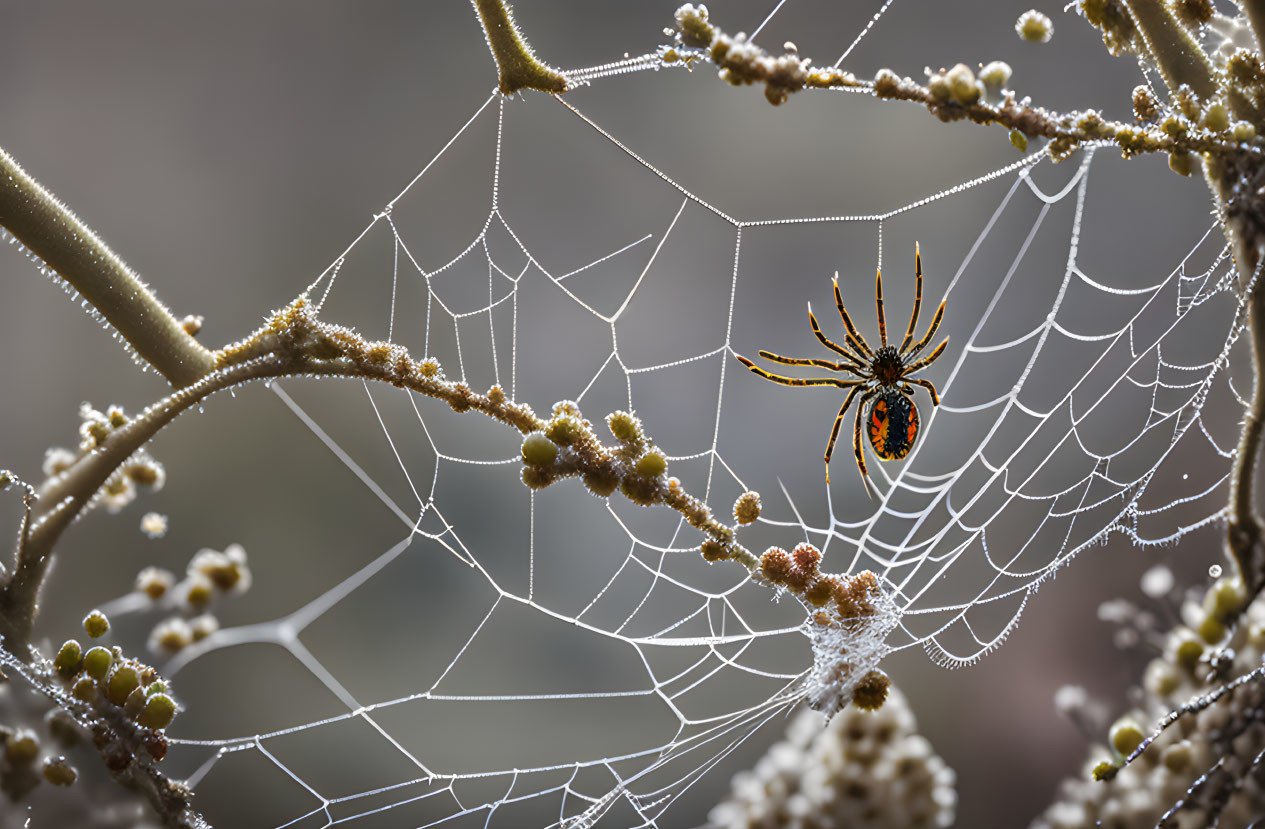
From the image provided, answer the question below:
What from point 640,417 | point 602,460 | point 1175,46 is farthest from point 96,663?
point 1175,46

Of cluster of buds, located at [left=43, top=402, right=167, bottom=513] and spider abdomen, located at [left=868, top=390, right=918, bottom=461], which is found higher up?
spider abdomen, located at [left=868, top=390, right=918, bottom=461]

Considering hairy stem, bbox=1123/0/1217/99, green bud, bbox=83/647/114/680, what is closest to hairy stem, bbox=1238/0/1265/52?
hairy stem, bbox=1123/0/1217/99

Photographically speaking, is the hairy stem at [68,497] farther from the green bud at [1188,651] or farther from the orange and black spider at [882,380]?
the green bud at [1188,651]

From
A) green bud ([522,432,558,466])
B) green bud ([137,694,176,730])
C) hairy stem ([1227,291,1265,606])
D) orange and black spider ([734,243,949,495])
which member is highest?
orange and black spider ([734,243,949,495])

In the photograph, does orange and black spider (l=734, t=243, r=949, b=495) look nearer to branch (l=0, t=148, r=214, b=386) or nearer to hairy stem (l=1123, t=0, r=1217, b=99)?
hairy stem (l=1123, t=0, r=1217, b=99)

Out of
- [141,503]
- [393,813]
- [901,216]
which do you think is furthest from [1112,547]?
[141,503]

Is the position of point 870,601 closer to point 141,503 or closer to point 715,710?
point 715,710
